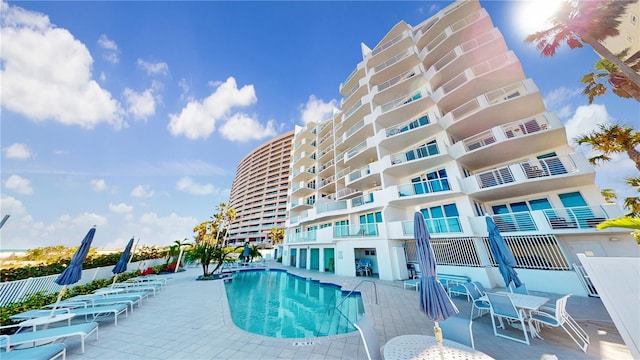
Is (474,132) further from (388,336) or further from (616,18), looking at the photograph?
(388,336)

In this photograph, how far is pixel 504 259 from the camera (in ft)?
19.9

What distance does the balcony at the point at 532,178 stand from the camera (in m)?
9.34

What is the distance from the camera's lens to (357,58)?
22.4 meters

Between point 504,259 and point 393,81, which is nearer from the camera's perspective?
point 504,259

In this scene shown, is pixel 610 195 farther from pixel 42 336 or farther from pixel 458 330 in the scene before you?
pixel 42 336

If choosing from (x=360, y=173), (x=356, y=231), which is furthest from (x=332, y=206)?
(x=360, y=173)

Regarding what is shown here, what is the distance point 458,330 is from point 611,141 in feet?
43.2

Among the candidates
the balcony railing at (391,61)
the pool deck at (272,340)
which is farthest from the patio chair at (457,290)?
the balcony railing at (391,61)

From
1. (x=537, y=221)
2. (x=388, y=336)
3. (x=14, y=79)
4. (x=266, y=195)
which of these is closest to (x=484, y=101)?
(x=537, y=221)

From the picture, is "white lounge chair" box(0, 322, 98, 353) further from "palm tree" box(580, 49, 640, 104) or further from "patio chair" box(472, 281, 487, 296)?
"palm tree" box(580, 49, 640, 104)

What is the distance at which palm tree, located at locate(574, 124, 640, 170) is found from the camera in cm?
870

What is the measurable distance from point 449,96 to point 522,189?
761 cm

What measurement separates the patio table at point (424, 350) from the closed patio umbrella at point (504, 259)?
13.7ft

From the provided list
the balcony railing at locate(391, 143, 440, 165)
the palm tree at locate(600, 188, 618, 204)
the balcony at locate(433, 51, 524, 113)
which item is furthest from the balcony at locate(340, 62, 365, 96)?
the palm tree at locate(600, 188, 618, 204)
